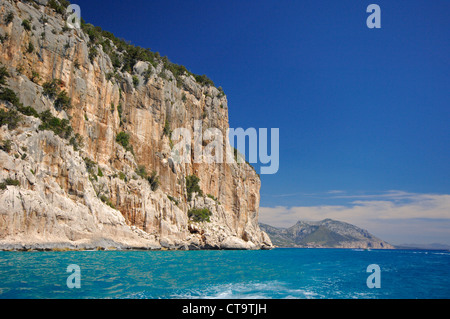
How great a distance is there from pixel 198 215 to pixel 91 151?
88.2 feet

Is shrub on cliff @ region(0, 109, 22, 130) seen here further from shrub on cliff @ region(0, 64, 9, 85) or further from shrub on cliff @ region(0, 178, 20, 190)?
shrub on cliff @ region(0, 178, 20, 190)

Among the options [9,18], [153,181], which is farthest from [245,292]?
[153,181]

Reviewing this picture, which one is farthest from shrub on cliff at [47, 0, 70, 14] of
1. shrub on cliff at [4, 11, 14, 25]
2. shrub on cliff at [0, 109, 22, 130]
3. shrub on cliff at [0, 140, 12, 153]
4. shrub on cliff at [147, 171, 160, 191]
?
shrub on cliff at [147, 171, 160, 191]

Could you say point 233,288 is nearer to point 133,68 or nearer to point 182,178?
point 182,178

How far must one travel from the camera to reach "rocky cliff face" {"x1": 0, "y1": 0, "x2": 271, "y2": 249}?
1186 inches

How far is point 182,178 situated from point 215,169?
46.7 feet

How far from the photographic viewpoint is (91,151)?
143 ft

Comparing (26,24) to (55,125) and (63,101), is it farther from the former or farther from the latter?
(55,125)

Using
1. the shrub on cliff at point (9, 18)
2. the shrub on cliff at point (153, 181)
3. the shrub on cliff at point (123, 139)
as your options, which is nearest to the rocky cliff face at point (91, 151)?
the shrub on cliff at point (9, 18)

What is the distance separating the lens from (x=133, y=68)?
57.9 meters

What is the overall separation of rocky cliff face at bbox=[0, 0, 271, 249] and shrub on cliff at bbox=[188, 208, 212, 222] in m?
1.14

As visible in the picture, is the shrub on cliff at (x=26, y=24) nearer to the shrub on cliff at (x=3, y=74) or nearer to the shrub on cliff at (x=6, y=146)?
the shrub on cliff at (x=3, y=74)
